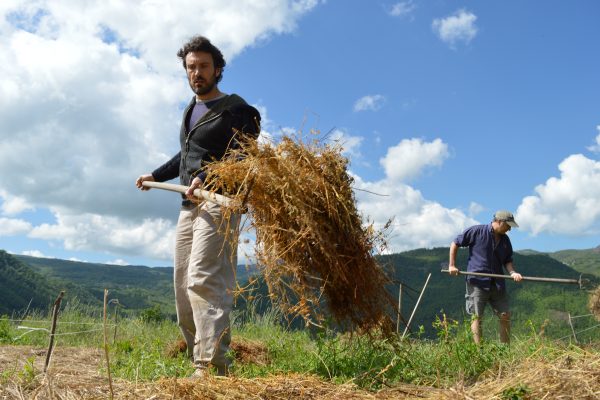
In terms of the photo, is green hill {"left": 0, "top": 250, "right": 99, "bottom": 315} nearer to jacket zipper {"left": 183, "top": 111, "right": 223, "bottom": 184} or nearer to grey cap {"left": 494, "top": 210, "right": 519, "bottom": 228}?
grey cap {"left": 494, "top": 210, "right": 519, "bottom": 228}

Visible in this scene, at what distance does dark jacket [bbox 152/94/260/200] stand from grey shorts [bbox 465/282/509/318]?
4.14 metres

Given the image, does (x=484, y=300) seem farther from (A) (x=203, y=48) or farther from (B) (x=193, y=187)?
(A) (x=203, y=48)

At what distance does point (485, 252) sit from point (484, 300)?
612mm

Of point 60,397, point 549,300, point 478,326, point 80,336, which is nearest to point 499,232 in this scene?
point 478,326

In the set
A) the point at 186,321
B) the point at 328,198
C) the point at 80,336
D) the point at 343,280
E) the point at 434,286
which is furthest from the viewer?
the point at 434,286

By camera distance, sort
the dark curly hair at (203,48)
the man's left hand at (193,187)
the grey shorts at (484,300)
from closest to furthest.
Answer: the man's left hand at (193,187) → the dark curly hair at (203,48) → the grey shorts at (484,300)

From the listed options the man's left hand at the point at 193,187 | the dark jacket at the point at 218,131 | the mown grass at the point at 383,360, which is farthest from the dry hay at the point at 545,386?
→ the dark jacket at the point at 218,131

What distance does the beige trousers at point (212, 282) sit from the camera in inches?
141

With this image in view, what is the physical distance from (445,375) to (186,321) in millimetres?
2024

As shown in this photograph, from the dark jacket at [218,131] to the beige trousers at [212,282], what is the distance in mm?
397

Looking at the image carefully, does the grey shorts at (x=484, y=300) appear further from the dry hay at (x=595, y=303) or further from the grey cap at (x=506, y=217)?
the dry hay at (x=595, y=303)

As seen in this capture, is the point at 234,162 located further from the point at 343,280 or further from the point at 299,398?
the point at 299,398

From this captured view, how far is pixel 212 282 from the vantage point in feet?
12.2

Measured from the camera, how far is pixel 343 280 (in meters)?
3.74
